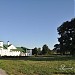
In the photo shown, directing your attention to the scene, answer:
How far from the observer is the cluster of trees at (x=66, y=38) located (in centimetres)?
7225

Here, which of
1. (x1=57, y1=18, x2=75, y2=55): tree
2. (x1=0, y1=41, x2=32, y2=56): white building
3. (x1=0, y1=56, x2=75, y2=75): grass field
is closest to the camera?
(x1=0, y1=56, x2=75, y2=75): grass field

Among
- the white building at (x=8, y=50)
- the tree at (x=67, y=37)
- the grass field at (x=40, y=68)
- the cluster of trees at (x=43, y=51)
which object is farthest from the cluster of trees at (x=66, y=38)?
the cluster of trees at (x=43, y=51)

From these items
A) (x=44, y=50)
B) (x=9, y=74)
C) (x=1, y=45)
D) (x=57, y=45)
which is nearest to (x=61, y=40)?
(x=57, y=45)

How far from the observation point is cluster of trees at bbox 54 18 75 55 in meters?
72.2

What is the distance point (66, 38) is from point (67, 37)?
0.50 m

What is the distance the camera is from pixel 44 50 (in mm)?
146875

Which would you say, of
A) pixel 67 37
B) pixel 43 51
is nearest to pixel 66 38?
pixel 67 37

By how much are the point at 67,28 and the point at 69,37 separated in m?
2.82

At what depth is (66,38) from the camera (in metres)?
76.2

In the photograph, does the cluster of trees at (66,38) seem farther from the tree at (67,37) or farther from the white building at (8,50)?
the white building at (8,50)

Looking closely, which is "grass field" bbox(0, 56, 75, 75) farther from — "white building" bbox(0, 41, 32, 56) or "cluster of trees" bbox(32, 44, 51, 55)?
"cluster of trees" bbox(32, 44, 51, 55)

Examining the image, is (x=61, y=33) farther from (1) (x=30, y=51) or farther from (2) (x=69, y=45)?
(1) (x=30, y=51)

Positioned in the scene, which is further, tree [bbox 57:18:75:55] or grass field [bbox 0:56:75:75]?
tree [bbox 57:18:75:55]

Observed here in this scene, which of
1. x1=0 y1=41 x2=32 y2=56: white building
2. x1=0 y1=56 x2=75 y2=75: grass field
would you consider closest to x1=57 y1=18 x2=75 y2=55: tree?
x1=0 y1=56 x2=75 y2=75: grass field
